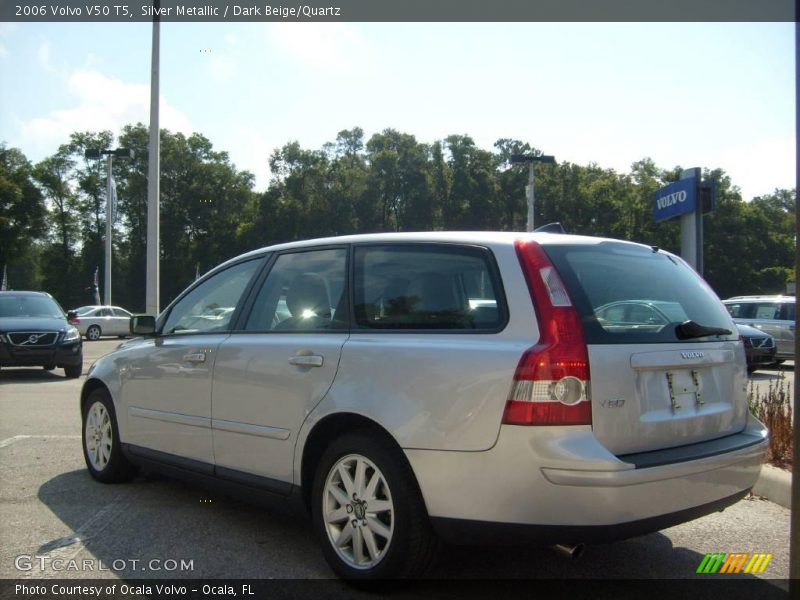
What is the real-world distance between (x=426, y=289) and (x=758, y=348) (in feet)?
45.0

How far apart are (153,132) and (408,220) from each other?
45.8 metres

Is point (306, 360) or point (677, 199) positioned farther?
point (677, 199)

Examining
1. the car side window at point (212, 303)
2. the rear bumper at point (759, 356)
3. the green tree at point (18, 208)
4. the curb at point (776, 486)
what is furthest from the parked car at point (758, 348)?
A: the green tree at point (18, 208)

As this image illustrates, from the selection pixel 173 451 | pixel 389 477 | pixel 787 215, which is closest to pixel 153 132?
pixel 173 451

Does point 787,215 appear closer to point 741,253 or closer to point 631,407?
point 741,253

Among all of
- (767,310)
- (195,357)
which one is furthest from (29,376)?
(767,310)

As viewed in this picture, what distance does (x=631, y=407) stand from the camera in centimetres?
314

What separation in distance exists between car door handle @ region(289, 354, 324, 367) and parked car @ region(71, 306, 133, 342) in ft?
98.0

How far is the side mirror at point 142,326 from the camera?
17.6 feet

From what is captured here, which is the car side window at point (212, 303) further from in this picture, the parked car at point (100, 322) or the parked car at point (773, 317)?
the parked car at point (100, 322)

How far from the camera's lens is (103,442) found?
568 centimetres

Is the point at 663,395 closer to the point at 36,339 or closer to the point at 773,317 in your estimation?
the point at 36,339

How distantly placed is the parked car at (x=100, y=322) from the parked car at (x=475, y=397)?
29.7m

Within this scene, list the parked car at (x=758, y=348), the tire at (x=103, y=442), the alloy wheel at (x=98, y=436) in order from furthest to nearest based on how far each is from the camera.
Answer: the parked car at (x=758, y=348)
the alloy wheel at (x=98, y=436)
the tire at (x=103, y=442)
